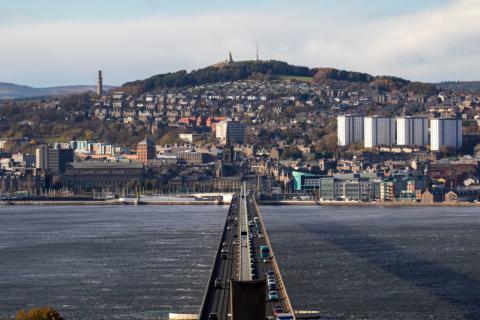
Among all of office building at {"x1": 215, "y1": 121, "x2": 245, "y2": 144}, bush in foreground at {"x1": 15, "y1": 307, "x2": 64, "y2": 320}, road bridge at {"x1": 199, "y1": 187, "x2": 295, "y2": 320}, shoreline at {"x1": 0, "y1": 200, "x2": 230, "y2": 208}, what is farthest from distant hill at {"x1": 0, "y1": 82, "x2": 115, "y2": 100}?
bush in foreground at {"x1": 15, "y1": 307, "x2": 64, "y2": 320}

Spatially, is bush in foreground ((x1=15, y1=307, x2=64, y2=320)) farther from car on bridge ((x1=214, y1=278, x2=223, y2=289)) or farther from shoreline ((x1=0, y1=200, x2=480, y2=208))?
shoreline ((x1=0, y1=200, x2=480, y2=208))

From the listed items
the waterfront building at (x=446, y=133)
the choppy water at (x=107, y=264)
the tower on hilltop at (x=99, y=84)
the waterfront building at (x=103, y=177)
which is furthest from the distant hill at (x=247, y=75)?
the choppy water at (x=107, y=264)

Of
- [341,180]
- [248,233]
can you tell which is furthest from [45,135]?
[248,233]

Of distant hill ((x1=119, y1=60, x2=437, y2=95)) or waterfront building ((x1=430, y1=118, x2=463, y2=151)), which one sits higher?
distant hill ((x1=119, y1=60, x2=437, y2=95))

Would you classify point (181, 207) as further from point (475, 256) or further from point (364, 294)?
point (364, 294)

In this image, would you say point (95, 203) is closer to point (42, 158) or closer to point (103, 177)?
point (103, 177)

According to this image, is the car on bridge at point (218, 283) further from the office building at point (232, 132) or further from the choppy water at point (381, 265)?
the office building at point (232, 132)

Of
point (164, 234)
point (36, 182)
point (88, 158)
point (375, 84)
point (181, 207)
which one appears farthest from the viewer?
point (375, 84)
